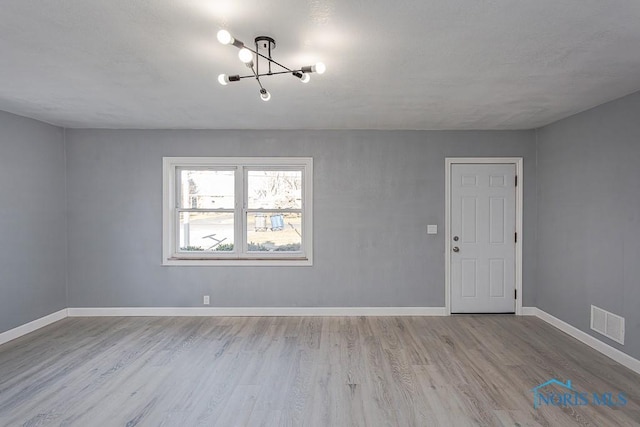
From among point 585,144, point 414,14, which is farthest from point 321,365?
point 585,144

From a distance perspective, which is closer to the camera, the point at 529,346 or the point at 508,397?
the point at 508,397

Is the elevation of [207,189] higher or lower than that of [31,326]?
higher

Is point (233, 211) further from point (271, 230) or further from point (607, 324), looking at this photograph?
point (607, 324)

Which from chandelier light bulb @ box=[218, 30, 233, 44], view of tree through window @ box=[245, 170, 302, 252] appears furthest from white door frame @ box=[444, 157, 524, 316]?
chandelier light bulb @ box=[218, 30, 233, 44]

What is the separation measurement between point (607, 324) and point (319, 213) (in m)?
3.24

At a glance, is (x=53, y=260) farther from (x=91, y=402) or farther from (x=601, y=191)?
(x=601, y=191)

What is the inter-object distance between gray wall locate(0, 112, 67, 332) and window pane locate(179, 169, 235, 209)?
4.95 ft

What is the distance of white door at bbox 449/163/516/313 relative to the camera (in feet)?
14.9

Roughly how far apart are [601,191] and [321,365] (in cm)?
325

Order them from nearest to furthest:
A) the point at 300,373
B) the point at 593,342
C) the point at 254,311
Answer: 1. the point at 300,373
2. the point at 593,342
3. the point at 254,311

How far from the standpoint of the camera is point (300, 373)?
303cm

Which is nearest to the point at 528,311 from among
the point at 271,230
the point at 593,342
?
the point at 593,342

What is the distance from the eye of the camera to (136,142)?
450cm

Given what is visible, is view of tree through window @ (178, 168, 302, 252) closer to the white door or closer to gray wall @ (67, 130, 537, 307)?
gray wall @ (67, 130, 537, 307)
